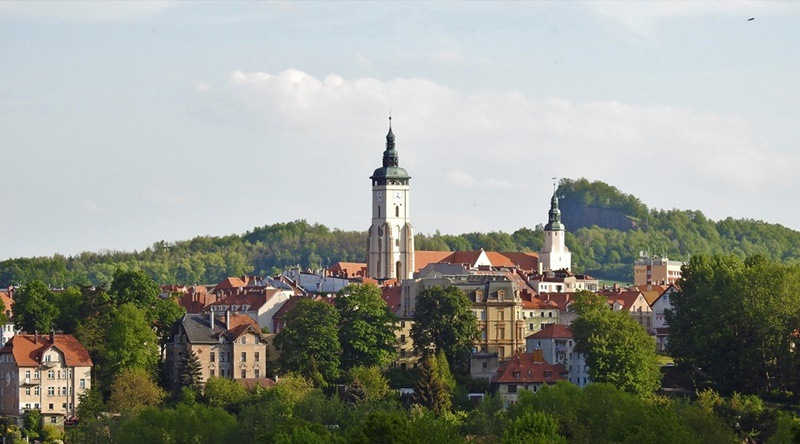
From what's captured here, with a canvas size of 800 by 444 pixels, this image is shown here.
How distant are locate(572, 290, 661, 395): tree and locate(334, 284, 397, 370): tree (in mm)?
10089

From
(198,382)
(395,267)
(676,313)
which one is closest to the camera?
(198,382)

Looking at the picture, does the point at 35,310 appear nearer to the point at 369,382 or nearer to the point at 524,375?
the point at 369,382

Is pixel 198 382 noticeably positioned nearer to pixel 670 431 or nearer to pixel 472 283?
pixel 472 283

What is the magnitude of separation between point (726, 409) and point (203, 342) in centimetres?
2819

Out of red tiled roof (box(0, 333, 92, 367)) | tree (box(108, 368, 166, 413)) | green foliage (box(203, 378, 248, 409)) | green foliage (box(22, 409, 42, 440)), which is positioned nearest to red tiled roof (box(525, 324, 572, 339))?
green foliage (box(203, 378, 248, 409))

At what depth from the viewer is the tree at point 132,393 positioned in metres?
104

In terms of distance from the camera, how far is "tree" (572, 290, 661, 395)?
107438mm

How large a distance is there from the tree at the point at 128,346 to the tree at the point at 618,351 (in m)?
22.2

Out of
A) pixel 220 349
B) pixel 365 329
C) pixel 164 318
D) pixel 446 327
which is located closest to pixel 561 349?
pixel 446 327

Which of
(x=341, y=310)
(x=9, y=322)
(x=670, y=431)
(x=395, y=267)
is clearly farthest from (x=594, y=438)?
(x=395, y=267)

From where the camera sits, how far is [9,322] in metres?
130

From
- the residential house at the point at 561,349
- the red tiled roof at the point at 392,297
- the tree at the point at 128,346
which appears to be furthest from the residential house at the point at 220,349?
the residential house at the point at 561,349

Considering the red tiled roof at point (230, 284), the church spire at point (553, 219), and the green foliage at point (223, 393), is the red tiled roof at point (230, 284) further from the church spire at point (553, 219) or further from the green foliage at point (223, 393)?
the green foliage at point (223, 393)

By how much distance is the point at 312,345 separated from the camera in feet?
A: 362
